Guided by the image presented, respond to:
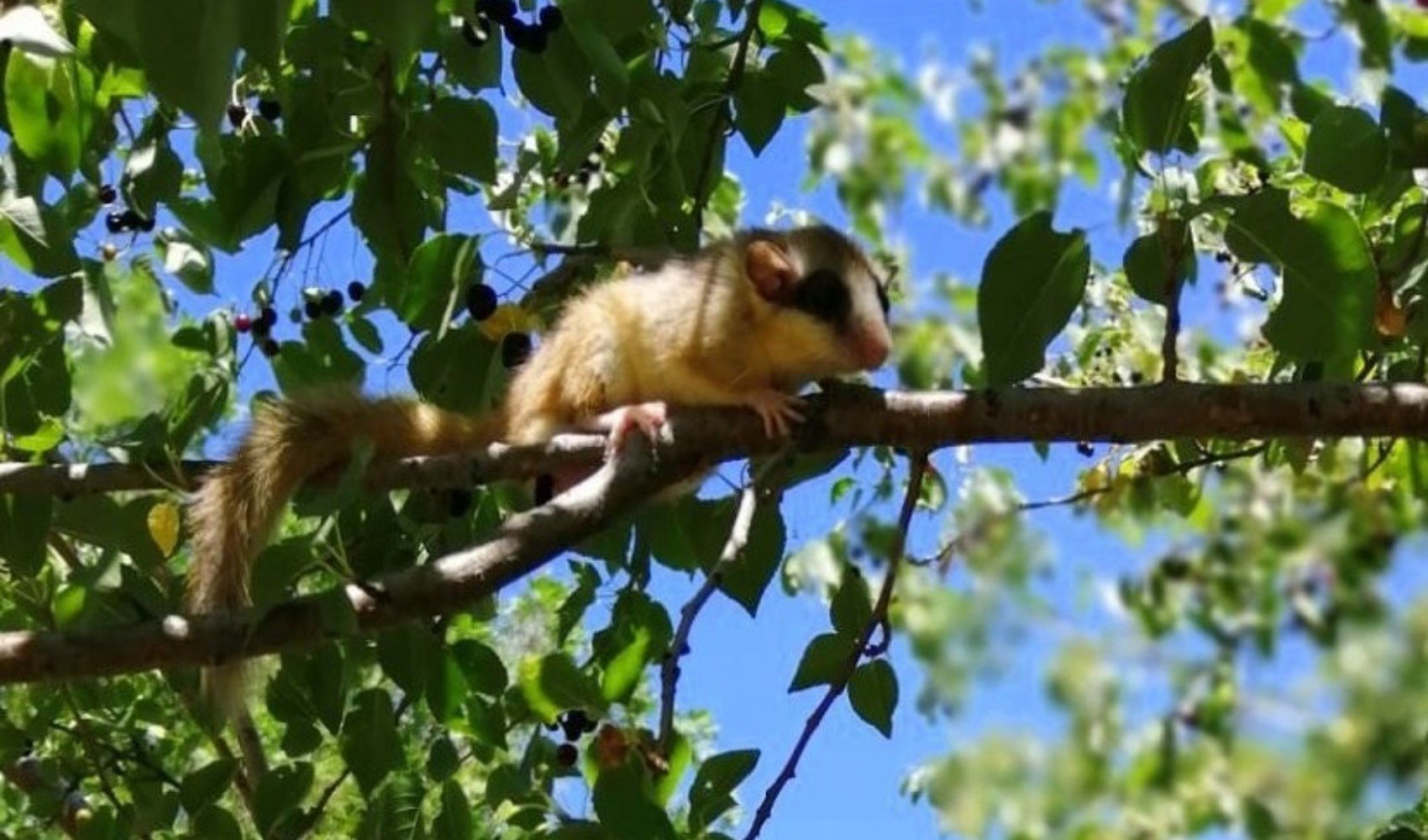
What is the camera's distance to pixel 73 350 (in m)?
4.03

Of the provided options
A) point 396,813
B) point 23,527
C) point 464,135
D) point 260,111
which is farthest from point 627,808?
point 260,111

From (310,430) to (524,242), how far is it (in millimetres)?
824

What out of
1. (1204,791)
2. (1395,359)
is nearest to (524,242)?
(1395,359)

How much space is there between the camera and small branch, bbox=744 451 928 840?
244 centimetres

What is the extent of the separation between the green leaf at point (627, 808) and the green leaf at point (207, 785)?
0.78m

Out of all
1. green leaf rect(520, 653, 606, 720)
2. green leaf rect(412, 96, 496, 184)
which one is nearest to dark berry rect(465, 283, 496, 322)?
green leaf rect(412, 96, 496, 184)

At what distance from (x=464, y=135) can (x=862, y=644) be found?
0.95 meters

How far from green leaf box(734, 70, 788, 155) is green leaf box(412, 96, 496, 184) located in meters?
0.51

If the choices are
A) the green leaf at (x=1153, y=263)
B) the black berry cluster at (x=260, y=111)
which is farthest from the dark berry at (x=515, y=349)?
the green leaf at (x=1153, y=263)

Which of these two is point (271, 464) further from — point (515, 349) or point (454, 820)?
point (454, 820)

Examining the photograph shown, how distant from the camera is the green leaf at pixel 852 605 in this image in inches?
114

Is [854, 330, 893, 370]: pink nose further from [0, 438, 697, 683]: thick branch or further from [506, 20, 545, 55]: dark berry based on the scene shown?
[0, 438, 697, 683]: thick branch

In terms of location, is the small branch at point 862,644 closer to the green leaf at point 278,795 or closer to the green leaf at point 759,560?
the green leaf at point 759,560

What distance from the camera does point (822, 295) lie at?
359cm
